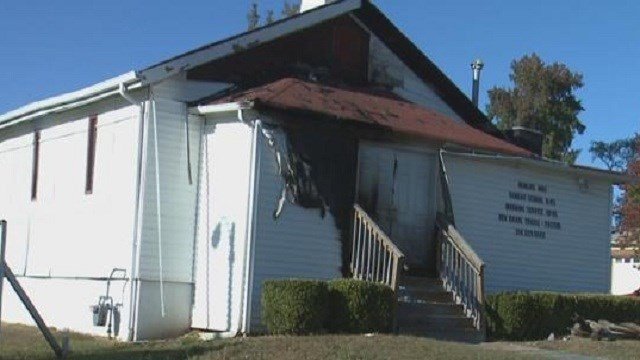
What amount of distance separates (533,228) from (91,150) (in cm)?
876

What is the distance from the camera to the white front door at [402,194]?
1680 cm

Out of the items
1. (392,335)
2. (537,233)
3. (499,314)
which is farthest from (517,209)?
(392,335)

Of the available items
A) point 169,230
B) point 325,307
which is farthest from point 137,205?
point 325,307

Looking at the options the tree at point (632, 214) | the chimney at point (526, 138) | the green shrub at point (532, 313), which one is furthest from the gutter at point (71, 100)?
the tree at point (632, 214)

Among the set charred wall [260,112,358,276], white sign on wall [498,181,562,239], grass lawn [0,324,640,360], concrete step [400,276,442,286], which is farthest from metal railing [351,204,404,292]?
white sign on wall [498,181,562,239]

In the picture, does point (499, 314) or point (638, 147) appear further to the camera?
point (638, 147)

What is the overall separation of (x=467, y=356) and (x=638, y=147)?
34.4m

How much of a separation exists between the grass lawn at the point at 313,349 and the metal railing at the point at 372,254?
1632 millimetres

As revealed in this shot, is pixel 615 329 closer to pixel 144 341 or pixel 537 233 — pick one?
pixel 537 233

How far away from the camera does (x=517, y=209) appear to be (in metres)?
18.7

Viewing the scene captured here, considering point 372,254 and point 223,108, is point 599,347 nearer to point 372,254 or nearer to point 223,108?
point 372,254

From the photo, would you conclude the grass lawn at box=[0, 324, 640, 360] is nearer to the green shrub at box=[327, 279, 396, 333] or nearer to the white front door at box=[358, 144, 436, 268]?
the green shrub at box=[327, 279, 396, 333]

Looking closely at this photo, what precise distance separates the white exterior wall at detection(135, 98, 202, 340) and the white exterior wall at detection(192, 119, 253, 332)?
18cm

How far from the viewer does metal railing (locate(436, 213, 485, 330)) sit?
51.4 feet
